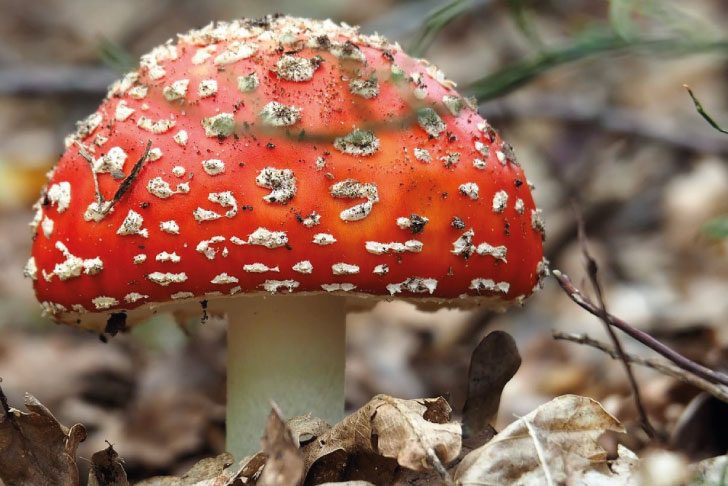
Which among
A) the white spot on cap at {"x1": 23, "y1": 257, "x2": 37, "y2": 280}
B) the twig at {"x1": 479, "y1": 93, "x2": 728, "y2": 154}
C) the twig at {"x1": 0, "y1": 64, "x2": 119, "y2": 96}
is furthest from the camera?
the twig at {"x1": 479, "y1": 93, "x2": 728, "y2": 154}

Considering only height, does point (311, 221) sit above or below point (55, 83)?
Answer: below

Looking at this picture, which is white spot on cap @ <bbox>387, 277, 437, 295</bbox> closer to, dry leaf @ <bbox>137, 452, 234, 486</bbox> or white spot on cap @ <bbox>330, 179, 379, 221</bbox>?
Answer: white spot on cap @ <bbox>330, 179, 379, 221</bbox>

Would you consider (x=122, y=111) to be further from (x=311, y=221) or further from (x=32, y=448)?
(x=32, y=448)

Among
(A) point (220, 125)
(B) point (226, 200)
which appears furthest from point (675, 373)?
(A) point (220, 125)

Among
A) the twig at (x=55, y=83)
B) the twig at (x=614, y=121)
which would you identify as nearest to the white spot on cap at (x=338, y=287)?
the twig at (x=614, y=121)

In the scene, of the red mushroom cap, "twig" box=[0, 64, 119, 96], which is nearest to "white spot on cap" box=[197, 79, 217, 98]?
the red mushroom cap

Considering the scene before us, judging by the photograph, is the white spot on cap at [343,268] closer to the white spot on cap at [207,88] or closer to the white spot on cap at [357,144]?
the white spot on cap at [357,144]

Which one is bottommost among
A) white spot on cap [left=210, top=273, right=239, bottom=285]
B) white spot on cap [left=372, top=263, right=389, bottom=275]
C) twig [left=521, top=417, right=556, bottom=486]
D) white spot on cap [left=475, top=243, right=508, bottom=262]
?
twig [left=521, top=417, right=556, bottom=486]
